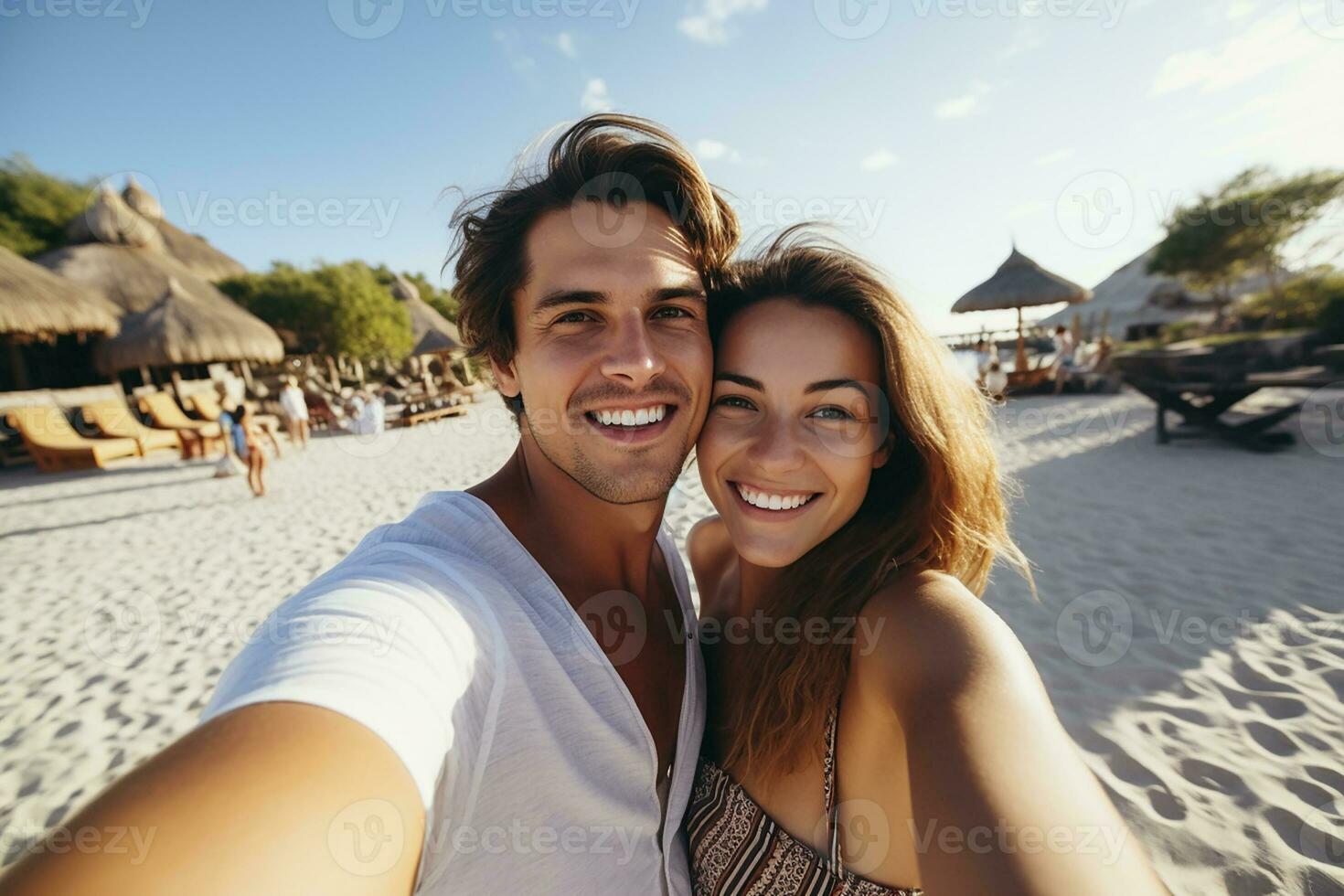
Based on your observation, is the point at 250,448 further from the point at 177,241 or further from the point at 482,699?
the point at 177,241

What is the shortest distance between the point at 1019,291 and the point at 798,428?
14609mm

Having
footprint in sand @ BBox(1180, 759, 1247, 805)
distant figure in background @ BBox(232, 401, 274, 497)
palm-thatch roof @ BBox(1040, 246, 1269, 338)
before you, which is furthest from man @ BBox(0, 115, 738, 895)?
palm-thatch roof @ BBox(1040, 246, 1269, 338)

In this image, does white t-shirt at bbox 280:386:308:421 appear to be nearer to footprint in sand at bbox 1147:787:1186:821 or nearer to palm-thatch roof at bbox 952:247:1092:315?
footprint in sand at bbox 1147:787:1186:821

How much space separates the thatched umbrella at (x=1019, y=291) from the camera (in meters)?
13.2

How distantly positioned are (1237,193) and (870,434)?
28.4 metres

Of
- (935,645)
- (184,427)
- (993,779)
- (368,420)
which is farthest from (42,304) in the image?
(993,779)

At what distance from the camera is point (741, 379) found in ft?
5.68

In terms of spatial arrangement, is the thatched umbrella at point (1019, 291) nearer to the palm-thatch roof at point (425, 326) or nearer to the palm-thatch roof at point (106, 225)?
the palm-thatch roof at point (425, 326)

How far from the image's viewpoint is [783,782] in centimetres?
141

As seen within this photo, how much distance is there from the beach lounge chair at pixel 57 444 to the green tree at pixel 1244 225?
108 feet

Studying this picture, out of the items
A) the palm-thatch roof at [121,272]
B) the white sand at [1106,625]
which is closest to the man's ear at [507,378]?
the white sand at [1106,625]

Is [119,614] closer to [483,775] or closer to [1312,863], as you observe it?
[483,775]

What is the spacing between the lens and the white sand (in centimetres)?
233

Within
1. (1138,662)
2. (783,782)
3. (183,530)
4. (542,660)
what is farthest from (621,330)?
(183,530)
